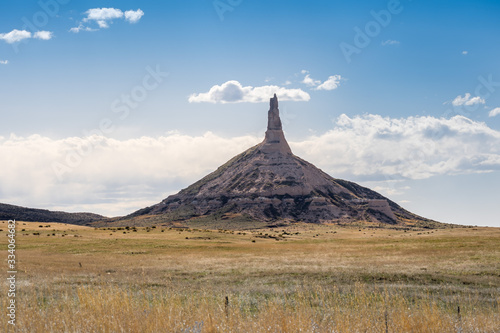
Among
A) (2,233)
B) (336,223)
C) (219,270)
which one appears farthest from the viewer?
(336,223)

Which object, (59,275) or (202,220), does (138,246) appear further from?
(202,220)

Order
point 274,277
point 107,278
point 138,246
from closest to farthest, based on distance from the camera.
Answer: point 107,278, point 274,277, point 138,246

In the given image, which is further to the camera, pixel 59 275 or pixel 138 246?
pixel 138 246

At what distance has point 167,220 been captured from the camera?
195 metres

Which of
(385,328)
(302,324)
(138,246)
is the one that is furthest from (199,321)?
(138,246)

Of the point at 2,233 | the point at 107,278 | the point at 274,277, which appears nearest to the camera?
the point at 107,278

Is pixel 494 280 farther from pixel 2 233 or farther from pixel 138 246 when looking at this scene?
pixel 2 233

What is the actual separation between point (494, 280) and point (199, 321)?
→ 2208cm

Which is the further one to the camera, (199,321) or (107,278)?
(107,278)

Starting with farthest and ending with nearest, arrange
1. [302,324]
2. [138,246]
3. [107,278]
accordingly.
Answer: [138,246] → [107,278] → [302,324]

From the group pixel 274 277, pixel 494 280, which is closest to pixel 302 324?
pixel 274 277

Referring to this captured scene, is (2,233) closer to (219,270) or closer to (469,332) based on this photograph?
(219,270)

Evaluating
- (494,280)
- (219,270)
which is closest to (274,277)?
(219,270)

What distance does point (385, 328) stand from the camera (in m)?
10.7
